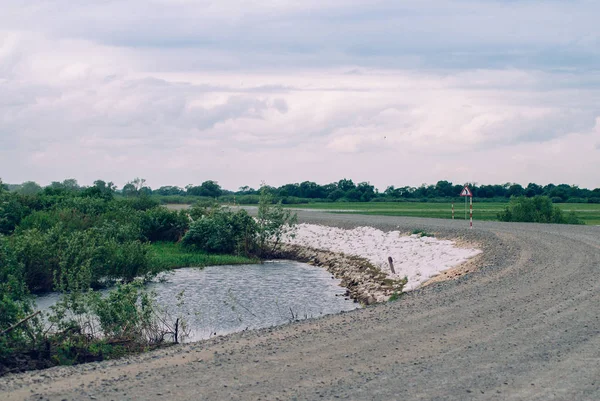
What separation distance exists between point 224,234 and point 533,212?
71.5ft

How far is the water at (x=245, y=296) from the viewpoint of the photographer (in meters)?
17.5

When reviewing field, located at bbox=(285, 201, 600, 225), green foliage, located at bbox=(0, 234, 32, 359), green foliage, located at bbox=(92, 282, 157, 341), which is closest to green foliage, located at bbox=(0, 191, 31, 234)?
green foliage, located at bbox=(0, 234, 32, 359)

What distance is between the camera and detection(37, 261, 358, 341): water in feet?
57.5

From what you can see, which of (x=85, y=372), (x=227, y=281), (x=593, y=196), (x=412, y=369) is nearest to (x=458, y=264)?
(x=227, y=281)

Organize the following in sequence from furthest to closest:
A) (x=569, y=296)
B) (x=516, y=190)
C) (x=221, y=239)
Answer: (x=516, y=190) < (x=221, y=239) < (x=569, y=296)

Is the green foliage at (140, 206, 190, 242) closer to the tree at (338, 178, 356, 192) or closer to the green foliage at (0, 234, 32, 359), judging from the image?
the green foliage at (0, 234, 32, 359)

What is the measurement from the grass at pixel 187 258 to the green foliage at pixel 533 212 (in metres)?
20.1

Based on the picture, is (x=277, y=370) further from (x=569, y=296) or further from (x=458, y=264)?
(x=458, y=264)

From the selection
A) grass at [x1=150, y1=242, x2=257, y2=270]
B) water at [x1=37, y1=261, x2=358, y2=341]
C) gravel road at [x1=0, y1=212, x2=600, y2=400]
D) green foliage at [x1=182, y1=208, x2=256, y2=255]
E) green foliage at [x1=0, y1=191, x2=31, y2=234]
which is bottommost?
water at [x1=37, y1=261, x2=358, y2=341]

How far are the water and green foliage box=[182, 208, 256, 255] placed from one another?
4180 mm

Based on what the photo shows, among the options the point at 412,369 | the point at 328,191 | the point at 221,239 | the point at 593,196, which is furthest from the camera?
the point at 328,191

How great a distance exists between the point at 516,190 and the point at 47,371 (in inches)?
4120

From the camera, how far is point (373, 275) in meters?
26.0

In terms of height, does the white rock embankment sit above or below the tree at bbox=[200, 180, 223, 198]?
below
